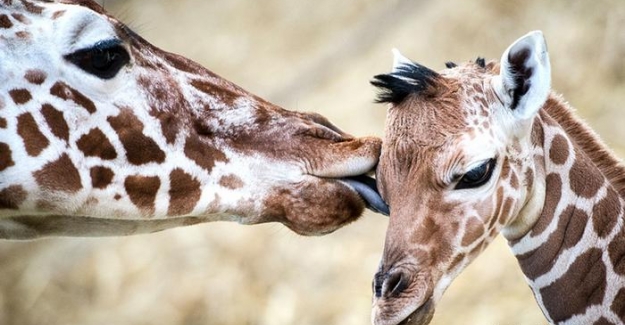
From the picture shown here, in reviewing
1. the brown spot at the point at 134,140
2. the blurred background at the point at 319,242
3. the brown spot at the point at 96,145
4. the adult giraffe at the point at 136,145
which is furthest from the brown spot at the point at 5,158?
the blurred background at the point at 319,242

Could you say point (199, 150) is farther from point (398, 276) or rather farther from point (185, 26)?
point (185, 26)

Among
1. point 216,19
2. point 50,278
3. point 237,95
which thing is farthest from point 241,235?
point 237,95

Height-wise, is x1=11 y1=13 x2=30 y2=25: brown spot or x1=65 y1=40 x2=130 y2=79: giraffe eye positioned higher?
x1=11 y1=13 x2=30 y2=25: brown spot

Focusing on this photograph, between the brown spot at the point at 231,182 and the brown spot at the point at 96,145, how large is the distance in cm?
47

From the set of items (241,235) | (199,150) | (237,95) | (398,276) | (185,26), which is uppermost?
(185,26)

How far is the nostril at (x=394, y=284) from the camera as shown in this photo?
4.03m

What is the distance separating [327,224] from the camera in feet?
14.5

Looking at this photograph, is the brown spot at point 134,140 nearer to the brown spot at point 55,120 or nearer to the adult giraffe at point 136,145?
the adult giraffe at point 136,145

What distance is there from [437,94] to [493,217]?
22.3 inches

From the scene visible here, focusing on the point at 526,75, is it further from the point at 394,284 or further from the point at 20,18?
the point at 20,18

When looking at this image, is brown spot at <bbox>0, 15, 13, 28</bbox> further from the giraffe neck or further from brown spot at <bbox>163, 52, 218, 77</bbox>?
the giraffe neck

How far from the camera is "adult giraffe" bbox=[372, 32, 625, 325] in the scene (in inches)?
163

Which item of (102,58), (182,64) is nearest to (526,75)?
(182,64)

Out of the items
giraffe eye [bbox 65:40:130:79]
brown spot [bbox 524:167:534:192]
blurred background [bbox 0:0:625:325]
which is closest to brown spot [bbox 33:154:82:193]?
giraffe eye [bbox 65:40:130:79]
